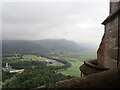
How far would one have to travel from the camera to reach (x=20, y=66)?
282 ft

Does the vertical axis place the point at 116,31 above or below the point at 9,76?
above

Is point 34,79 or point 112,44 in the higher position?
point 112,44

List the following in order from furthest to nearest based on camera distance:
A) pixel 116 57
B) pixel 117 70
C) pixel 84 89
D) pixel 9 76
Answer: pixel 9 76
pixel 116 57
pixel 117 70
pixel 84 89

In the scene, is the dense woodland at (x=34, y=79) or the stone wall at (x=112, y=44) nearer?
the stone wall at (x=112, y=44)

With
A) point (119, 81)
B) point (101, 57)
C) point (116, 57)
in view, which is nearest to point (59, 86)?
point (119, 81)

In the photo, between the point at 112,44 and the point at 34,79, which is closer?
the point at 112,44

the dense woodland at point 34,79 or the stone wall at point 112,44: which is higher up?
the stone wall at point 112,44

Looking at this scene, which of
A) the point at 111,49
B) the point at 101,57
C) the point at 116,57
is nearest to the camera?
the point at 116,57

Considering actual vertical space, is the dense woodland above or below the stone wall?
below

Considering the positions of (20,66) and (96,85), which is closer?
(96,85)

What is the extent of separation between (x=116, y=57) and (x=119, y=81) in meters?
1.59

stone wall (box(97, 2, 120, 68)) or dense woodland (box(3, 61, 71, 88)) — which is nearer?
stone wall (box(97, 2, 120, 68))

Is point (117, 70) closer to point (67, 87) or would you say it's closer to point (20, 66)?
point (67, 87)

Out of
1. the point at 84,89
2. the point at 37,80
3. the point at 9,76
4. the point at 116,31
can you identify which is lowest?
the point at 9,76
